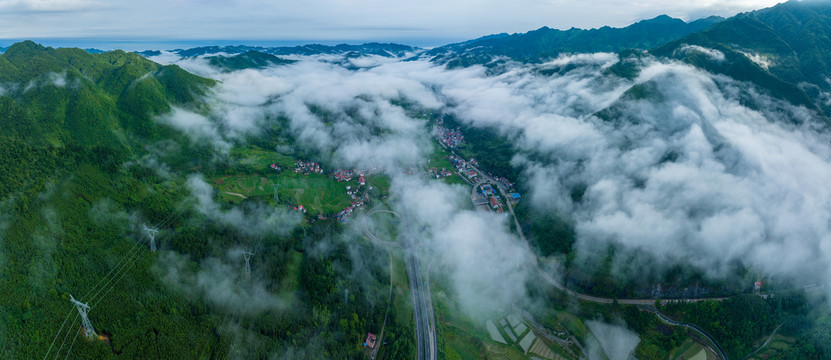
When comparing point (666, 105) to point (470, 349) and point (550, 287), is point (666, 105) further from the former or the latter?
point (470, 349)

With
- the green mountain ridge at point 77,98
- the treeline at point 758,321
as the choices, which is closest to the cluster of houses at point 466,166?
the treeline at point 758,321

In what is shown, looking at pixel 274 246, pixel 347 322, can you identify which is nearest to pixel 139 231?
pixel 274 246

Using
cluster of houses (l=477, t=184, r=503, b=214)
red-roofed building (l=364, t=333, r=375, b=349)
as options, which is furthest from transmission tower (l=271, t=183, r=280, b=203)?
cluster of houses (l=477, t=184, r=503, b=214)

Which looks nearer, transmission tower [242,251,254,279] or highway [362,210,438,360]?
highway [362,210,438,360]

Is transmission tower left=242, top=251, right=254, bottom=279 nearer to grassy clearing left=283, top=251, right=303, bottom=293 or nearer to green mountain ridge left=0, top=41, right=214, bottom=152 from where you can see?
grassy clearing left=283, top=251, right=303, bottom=293

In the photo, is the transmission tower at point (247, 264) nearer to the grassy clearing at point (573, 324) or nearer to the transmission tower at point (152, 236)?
the transmission tower at point (152, 236)

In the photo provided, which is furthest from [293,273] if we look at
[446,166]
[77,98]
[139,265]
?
[77,98]
